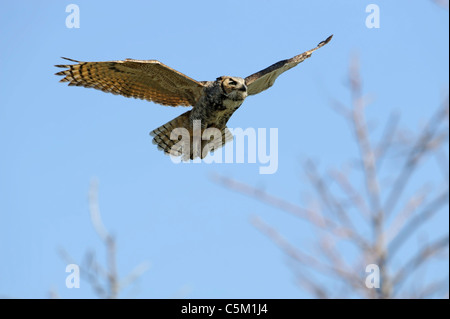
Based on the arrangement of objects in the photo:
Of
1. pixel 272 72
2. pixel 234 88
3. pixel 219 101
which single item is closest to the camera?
pixel 234 88

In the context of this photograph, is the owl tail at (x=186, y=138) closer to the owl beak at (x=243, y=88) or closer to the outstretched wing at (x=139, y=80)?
the outstretched wing at (x=139, y=80)

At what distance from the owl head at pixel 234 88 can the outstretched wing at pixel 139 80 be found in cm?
57

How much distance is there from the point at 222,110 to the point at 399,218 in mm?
3227

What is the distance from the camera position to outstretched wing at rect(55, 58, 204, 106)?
7.79m

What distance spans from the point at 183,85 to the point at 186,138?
907 millimetres

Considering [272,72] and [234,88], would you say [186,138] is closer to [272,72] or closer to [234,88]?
[234,88]

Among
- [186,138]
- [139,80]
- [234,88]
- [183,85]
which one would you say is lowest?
[186,138]

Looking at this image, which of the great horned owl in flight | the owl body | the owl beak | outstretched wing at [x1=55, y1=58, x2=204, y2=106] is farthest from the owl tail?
the owl beak

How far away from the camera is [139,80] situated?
8164mm

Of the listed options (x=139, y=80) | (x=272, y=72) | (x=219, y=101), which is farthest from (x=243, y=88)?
(x=139, y=80)
